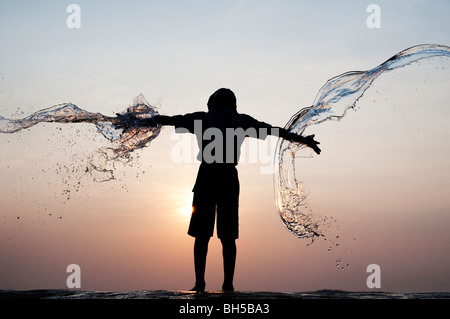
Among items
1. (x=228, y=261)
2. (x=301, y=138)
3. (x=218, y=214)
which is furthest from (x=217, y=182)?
(x=301, y=138)

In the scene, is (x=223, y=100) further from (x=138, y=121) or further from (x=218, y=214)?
(x=218, y=214)

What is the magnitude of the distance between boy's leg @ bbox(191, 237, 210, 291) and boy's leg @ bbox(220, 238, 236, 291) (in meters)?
0.27

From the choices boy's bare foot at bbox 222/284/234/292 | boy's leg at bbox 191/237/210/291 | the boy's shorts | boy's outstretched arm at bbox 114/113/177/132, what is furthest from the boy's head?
boy's bare foot at bbox 222/284/234/292

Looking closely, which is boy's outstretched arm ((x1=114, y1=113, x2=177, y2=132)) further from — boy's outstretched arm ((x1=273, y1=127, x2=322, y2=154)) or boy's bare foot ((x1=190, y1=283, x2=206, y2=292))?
boy's bare foot ((x1=190, y1=283, x2=206, y2=292))

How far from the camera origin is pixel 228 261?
8.31 meters

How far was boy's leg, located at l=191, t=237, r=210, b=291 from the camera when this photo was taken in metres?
8.34

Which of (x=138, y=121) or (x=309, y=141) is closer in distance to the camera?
(x=138, y=121)

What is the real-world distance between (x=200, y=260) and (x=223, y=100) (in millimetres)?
2356

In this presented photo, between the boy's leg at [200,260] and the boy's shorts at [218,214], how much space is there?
10cm

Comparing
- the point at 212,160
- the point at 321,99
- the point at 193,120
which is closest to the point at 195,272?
the point at 212,160
